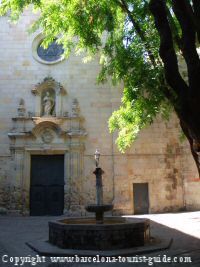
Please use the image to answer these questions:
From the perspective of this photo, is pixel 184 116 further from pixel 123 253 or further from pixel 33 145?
pixel 33 145

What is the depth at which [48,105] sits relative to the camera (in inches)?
666

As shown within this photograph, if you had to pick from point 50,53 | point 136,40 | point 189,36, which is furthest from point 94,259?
point 50,53

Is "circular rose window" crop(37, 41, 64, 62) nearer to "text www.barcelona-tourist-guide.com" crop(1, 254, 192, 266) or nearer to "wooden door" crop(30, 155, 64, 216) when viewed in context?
"wooden door" crop(30, 155, 64, 216)

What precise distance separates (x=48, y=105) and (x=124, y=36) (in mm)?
7753

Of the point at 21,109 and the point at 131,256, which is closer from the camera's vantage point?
the point at 131,256

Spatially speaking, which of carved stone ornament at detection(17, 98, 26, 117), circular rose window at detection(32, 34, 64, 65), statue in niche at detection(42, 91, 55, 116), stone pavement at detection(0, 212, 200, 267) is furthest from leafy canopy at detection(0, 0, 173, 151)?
circular rose window at detection(32, 34, 64, 65)

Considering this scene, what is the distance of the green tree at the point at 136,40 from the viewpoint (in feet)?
19.4

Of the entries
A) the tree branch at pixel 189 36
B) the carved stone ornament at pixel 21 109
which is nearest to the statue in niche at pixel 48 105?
the carved stone ornament at pixel 21 109

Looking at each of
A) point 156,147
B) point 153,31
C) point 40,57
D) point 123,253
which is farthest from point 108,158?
point 123,253

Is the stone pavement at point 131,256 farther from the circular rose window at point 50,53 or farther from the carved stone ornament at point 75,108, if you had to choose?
the circular rose window at point 50,53

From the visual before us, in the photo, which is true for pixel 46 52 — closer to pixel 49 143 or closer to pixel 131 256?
pixel 49 143

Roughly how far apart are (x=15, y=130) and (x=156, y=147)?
695cm

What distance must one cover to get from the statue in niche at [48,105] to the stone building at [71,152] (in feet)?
0.16

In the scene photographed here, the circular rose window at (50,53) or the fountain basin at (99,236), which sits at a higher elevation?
the circular rose window at (50,53)
